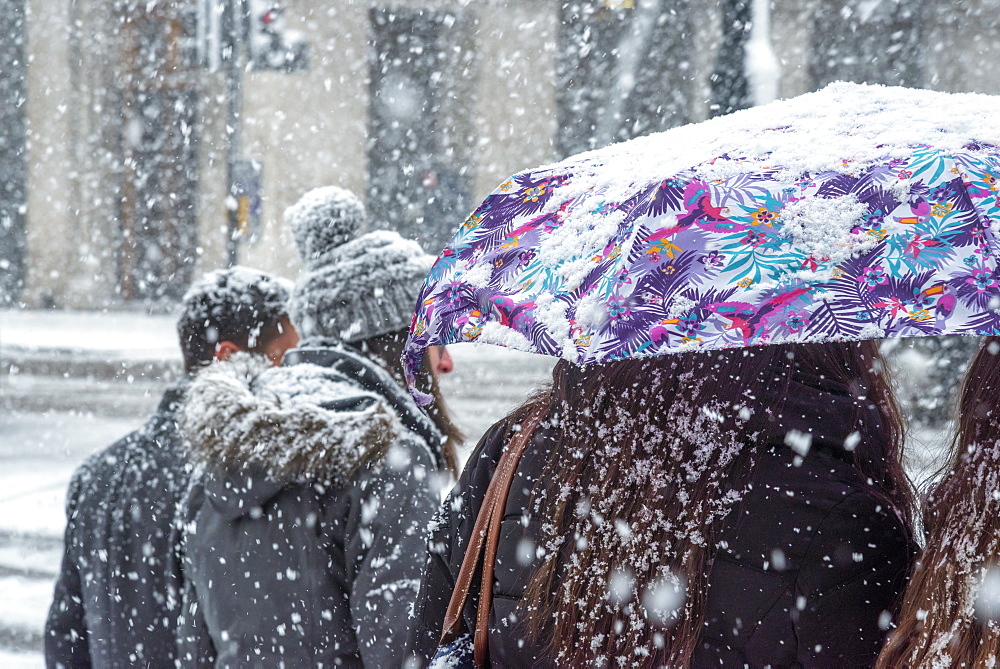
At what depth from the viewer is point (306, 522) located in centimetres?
205

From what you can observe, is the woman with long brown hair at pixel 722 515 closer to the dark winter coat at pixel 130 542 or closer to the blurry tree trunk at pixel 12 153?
the dark winter coat at pixel 130 542

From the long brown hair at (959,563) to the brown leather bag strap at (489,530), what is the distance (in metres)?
0.60

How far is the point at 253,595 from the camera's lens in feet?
6.82

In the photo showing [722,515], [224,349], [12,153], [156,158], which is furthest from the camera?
[156,158]

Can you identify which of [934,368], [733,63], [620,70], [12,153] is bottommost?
Answer: [934,368]

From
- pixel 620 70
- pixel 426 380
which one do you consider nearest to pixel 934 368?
pixel 426 380

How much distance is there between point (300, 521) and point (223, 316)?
80cm

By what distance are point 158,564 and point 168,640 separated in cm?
22

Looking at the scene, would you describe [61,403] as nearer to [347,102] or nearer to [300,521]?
[347,102]

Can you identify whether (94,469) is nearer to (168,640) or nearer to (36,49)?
(168,640)

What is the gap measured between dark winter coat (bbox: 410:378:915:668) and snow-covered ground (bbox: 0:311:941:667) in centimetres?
413

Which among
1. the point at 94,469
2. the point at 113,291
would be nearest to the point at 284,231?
the point at 113,291

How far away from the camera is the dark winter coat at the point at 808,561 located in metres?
1.25

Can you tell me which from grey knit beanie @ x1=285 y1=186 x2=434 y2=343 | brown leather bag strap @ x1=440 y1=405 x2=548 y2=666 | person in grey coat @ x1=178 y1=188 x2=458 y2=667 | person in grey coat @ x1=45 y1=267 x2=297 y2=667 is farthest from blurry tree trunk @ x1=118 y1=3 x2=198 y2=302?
brown leather bag strap @ x1=440 y1=405 x2=548 y2=666
